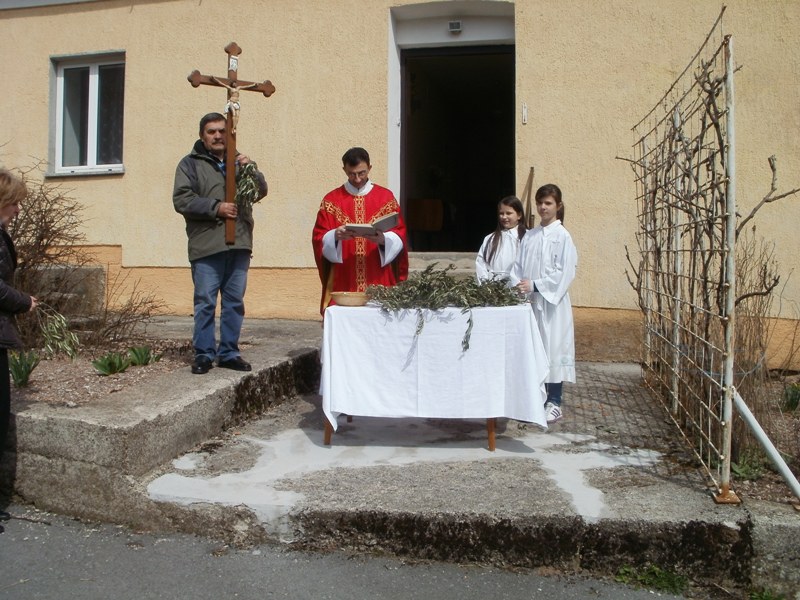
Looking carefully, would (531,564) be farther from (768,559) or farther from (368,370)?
(368,370)

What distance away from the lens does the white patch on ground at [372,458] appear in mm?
Answer: 3848

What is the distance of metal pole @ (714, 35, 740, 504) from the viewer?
3615mm

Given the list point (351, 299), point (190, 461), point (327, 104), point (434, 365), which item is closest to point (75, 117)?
point (327, 104)

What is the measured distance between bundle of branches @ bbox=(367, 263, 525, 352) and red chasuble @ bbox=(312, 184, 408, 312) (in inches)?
26.4

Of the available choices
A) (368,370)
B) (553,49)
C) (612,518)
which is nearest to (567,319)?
(368,370)

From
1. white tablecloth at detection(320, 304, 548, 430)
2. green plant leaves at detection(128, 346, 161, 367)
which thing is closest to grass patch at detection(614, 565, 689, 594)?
white tablecloth at detection(320, 304, 548, 430)

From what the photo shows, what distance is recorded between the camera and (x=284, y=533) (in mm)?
3766

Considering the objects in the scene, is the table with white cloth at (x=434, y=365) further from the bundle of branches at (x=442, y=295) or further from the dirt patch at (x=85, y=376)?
the dirt patch at (x=85, y=376)

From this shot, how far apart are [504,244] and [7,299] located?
3.51 metres

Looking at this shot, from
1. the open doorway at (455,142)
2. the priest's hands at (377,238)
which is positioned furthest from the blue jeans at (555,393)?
the open doorway at (455,142)

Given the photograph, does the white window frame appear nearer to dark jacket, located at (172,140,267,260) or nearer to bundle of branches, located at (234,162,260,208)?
dark jacket, located at (172,140,267,260)

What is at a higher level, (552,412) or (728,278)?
(728,278)

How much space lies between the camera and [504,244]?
5980 millimetres

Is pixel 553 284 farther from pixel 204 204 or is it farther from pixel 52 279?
pixel 52 279
